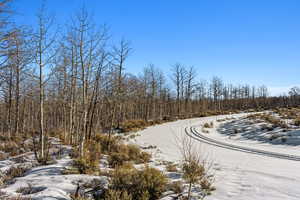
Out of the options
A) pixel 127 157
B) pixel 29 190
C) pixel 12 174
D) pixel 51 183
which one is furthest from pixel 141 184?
pixel 12 174

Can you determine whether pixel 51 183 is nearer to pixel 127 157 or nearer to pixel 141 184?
pixel 141 184

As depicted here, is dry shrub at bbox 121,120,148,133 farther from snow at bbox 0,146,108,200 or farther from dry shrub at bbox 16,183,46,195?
dry shrub at bbox 16,183,46,195

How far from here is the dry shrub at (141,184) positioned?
14.0 feet

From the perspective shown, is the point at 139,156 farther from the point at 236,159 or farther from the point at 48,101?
the point at 48,101

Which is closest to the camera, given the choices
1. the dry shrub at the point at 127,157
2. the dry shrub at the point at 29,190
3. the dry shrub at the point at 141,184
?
the dry shrub at the point at 141,184

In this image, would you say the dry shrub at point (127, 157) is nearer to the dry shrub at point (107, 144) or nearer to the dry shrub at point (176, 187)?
the dry shrub at point (107, 144)

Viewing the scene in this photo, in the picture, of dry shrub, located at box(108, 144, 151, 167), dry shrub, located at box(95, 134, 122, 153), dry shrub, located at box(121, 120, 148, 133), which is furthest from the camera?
dry shrub, located at box(121, 120, 148, 133)

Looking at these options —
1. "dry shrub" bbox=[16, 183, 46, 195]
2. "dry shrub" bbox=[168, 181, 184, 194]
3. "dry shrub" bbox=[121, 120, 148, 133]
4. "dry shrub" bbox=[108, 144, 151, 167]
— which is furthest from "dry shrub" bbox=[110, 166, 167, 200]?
"dry shrub" bbox=[121, 120, 148, 133]

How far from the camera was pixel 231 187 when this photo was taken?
15.4 feet

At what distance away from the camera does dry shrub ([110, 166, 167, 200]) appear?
4.27 m

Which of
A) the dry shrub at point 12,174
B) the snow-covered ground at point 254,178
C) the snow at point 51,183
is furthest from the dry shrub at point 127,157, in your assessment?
the dry shrub at point 12,174

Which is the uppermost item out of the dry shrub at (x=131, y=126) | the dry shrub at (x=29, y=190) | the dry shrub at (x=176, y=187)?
the dry shrub at (x=176, y=187)

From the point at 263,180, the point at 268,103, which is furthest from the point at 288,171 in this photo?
the point at 268,103

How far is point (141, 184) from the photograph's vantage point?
14.3 ft
